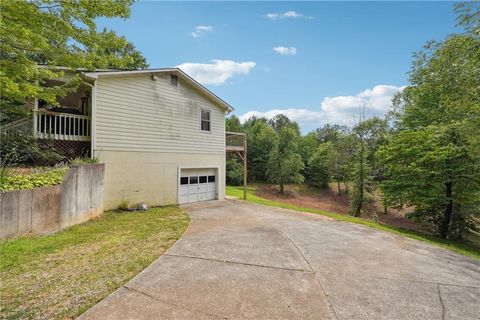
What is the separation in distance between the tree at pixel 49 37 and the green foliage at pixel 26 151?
1794mm

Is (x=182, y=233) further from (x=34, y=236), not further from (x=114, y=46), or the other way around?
(x=114, y=46)

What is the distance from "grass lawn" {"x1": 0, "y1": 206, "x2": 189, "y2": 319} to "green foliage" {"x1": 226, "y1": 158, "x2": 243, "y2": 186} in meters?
24.4

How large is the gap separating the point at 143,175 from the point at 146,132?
1.89 meters

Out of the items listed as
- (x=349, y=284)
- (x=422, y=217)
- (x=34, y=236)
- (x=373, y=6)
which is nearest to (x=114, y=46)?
(x=34, y=236)

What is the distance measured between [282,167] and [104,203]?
2362 centimetres

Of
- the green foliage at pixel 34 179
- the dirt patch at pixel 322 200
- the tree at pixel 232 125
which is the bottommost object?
the dirt patch at pixel 322 200

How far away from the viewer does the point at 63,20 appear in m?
5.23

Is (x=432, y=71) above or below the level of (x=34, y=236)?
above

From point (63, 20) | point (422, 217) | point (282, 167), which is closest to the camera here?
point (63, 20)

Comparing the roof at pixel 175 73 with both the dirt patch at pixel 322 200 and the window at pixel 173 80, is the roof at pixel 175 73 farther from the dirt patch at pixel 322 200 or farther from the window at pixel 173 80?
the dirt patch at pixel 322 200

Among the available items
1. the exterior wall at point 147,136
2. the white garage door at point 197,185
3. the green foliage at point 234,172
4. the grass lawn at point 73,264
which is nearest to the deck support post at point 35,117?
the exterior wall at point 147,136

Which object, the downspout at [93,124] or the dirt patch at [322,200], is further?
the dirt patch at [322,200]

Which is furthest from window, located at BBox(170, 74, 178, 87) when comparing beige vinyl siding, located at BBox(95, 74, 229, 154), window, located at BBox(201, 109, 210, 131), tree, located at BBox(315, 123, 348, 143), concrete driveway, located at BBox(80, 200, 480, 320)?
tree, located at BBox(315, 123, 348, 143)

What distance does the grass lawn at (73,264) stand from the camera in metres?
3.05
